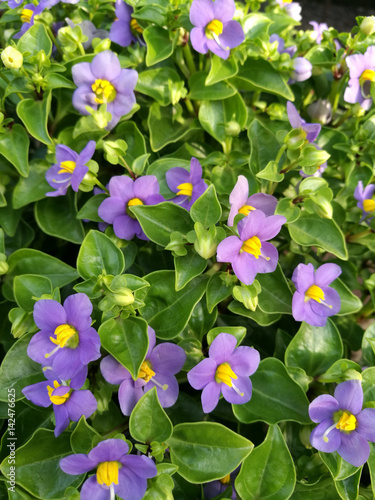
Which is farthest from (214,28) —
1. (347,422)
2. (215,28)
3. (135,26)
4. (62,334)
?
(347,422)

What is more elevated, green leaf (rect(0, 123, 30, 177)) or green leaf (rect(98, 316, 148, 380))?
green leaf (rect(0, 123, 30, 177))

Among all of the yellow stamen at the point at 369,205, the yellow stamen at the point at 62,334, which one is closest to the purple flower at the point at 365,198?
the yellow stamen at the point at 369,205

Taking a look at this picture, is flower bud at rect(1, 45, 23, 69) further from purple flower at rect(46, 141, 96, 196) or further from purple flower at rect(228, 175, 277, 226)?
purple flower at rect(228, 175, 277, 226)

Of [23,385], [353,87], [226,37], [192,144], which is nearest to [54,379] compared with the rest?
[23,385]

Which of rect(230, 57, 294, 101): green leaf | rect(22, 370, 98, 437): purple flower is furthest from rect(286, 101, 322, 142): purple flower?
rect(22, 370, 98, 437): purple flower

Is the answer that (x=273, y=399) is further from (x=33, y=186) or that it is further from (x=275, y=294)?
(x=33, y=186)

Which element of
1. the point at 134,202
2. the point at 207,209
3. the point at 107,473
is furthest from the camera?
the point at 134,202

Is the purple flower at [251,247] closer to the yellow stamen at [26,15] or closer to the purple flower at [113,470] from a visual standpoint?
the purple flower at [113,470]
